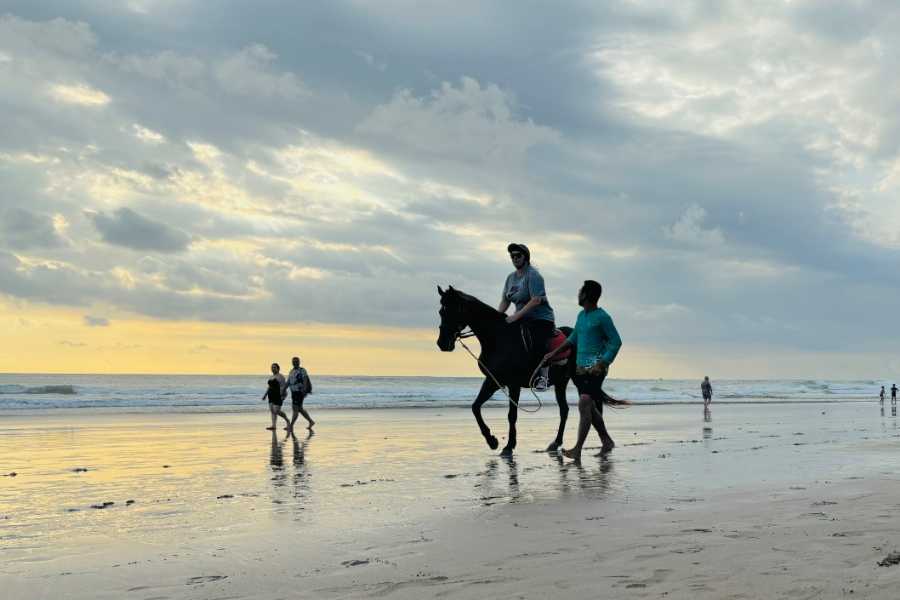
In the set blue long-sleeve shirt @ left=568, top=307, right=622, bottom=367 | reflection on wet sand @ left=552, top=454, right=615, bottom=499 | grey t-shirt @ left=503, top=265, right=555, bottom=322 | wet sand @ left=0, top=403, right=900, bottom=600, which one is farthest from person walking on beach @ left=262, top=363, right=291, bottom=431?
blue long-sleeve shirt @ left=568, top=307, right=622, bottom=367

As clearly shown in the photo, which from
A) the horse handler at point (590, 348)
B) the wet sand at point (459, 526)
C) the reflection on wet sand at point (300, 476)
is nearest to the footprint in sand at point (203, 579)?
the wet sand at point (459, 526)

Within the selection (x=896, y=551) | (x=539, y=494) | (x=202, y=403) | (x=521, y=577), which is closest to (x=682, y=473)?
(x=539, y=494)

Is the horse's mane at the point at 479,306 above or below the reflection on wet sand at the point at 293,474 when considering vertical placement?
above

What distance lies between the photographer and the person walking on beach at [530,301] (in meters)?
11.8

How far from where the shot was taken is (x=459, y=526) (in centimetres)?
604

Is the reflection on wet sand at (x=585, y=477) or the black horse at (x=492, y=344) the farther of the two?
the black horse at (x=492, y=344)

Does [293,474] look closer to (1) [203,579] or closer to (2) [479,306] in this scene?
(2) [479,306]

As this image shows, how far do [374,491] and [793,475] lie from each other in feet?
14.4

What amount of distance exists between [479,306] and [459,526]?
606 cm

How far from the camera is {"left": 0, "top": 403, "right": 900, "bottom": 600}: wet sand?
4301mm

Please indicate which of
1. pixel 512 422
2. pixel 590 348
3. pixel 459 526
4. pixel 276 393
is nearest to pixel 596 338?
pixel 590 348

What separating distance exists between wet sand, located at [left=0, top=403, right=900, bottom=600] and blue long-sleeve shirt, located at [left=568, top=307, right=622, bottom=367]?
131 centimetres

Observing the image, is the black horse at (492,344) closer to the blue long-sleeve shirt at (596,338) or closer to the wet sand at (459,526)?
the wet sand at (459,526)

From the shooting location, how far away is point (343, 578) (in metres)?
4.50
